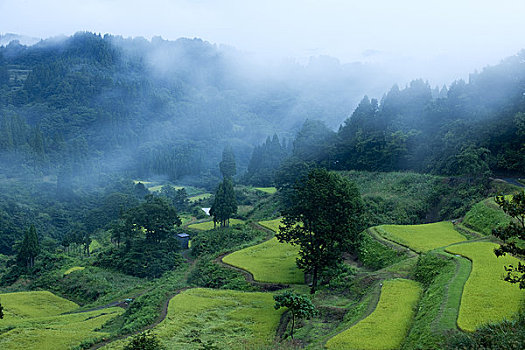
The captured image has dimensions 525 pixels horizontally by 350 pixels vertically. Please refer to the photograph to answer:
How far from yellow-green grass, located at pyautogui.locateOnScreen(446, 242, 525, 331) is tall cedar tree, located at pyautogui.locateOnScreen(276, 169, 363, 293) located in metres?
6.61

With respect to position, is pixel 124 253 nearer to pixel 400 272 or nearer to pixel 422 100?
pixel 400 272

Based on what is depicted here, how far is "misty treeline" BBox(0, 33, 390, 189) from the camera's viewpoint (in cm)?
10531

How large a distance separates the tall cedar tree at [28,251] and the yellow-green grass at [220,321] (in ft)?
84.0

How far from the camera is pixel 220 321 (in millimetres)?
20562

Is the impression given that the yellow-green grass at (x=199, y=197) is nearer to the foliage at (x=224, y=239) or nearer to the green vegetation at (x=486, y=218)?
the foliage at (x=224, y=239)

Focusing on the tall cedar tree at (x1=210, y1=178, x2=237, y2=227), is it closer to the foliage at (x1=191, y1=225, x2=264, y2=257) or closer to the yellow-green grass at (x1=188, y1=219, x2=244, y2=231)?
the foliage at (x1=191, y1=225, x2=264, y2=257)

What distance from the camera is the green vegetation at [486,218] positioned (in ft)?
86.6

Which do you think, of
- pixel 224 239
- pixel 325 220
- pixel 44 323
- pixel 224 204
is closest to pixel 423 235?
pixel 325 220

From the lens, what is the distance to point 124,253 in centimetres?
4284

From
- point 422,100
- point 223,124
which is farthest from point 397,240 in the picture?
point 223,124

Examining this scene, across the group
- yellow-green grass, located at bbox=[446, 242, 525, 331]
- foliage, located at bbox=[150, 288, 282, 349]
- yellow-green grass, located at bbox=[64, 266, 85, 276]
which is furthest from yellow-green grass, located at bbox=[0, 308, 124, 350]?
yellow-green grass, located at bbox=[446, 242, 525, 331]

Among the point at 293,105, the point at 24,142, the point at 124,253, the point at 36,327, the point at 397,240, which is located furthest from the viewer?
the point at 293,105

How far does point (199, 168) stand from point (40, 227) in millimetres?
47382

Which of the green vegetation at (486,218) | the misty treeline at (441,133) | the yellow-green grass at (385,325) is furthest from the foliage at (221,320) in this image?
the misty treeline at (441,133)
